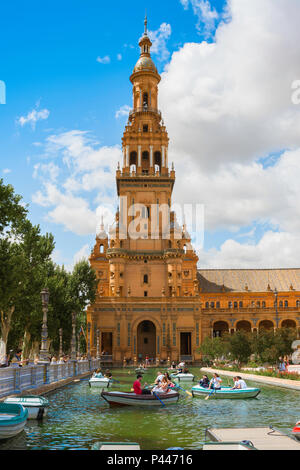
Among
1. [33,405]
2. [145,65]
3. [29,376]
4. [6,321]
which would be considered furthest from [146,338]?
[33,405]

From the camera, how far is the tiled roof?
96875mm

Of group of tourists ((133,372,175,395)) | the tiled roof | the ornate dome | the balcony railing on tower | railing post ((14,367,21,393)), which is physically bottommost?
group of tourists ((133,372,175,395))

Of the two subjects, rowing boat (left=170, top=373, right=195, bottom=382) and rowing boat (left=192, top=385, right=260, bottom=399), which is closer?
rowing boat (left=192, top=385, right=260, bottom=399)

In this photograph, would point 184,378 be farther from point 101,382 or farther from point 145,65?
point 145,65

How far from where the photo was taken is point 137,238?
80750 millimetres

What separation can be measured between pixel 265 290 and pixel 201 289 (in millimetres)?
13622

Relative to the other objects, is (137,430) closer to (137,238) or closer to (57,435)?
(57,435)

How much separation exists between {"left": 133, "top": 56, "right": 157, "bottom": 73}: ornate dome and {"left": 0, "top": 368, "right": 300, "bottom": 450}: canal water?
244 ft

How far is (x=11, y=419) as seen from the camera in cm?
1460

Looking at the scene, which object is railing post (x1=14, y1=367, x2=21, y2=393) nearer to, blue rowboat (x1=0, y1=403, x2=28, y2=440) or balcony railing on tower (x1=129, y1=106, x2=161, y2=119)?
blue rowboat (x1=0, y1=403, x2=28, y2=440)

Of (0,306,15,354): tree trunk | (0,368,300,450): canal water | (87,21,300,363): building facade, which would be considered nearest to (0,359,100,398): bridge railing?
(0,368,300,450): canal water

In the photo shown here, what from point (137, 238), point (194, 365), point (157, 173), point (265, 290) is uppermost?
point (157, 173)

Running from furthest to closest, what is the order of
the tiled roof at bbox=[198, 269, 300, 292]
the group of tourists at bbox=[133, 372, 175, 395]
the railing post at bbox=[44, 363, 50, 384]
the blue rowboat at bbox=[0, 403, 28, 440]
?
1. the tiled roof at bbox=[198, 269, 300, 292]
2. the railing post at bbox=[44, 363, 50, 384]
3. the group of tourists at bbox=[133, 372, 175, 395]
4. the blue rowboat at bbox=[0, 403, 28, 440]
